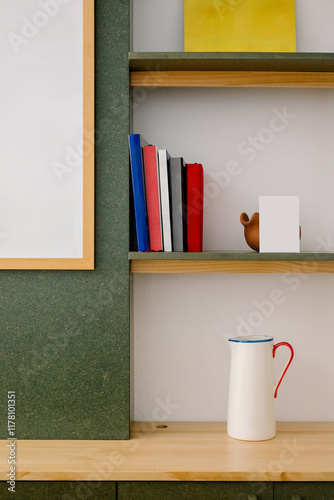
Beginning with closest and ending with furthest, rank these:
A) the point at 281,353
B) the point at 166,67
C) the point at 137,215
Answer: the point at 137,215 → the point at 166,67 → the point at 281,353

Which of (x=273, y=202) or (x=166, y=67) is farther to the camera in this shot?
(x=166, y=67)

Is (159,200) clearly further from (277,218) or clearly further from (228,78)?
(228,78)

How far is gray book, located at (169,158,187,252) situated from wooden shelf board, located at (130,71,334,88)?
1.00 ft

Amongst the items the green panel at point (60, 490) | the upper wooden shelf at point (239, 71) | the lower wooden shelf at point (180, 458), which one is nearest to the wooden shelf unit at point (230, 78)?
the upper wooden shelf at point (239, 71)

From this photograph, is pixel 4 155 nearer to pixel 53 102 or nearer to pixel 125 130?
Result: pixel 53 102

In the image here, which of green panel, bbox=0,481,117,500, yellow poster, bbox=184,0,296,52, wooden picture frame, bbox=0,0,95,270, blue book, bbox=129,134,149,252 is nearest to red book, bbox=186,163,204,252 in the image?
blue book, bbox=129,134,149,252

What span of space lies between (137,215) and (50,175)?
303 millimetres

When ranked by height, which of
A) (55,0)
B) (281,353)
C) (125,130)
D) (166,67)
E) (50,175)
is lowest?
(281,353)

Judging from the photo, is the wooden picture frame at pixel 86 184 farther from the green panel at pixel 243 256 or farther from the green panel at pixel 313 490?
the green panel at pixel 313 490

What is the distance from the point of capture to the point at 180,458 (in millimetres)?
1381

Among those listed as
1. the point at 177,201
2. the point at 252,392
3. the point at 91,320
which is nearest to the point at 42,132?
the point at 177,201

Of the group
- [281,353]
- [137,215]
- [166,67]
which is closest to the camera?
[137,215]

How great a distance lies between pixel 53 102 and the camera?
1555mm

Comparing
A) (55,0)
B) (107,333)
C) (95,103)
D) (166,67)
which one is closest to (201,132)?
(166,67)
